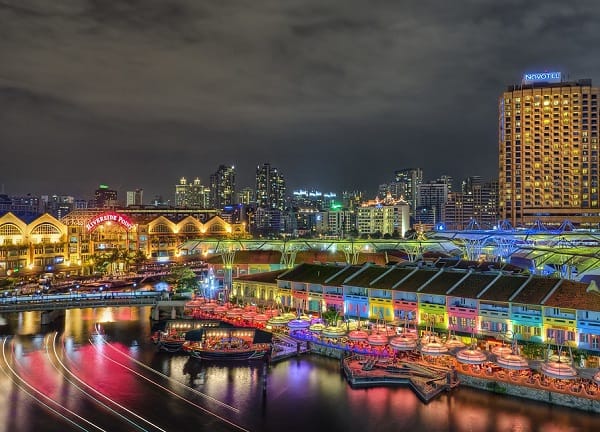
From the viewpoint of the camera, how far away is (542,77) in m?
112

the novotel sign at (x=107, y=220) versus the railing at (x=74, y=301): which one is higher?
the novotel sign at (x=107, y=220)

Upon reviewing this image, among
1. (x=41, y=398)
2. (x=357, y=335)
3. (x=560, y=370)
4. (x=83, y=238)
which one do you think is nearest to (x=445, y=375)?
(x=560, y=370)

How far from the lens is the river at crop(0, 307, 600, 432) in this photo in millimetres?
27031

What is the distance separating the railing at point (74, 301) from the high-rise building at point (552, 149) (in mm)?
85374

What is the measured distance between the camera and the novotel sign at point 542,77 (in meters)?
112

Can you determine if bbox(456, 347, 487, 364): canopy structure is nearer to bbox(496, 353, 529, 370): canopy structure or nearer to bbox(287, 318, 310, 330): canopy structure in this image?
bbox(496, 353, 529, 370): canopy structure

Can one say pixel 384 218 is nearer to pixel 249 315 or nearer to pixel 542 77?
pixel 542 77

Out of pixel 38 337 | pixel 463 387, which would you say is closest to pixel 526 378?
pixel 463 387

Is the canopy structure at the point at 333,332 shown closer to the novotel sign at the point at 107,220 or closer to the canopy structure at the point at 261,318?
the canopy structure at the point at 261,318

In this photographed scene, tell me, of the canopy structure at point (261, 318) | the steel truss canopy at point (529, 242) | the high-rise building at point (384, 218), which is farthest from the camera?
the high-rise building at point (384, 218)

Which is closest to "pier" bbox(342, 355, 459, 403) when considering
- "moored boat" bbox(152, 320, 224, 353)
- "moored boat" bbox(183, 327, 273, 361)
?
"moored boat" bbox(183, 327, 273, 361)

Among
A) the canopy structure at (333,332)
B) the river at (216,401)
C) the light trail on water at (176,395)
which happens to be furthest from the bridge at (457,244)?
the river at (216,401)

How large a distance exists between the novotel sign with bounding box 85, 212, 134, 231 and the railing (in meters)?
38.4

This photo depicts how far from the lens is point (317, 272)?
46812 millimetres
